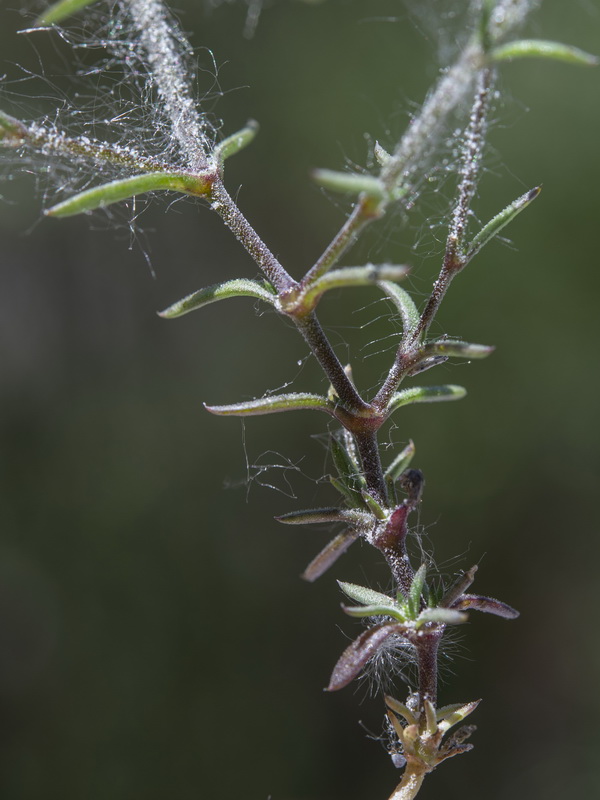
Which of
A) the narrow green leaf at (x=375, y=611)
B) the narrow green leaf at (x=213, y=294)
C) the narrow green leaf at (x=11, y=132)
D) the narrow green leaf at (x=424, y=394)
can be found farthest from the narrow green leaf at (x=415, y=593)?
the narrow green leaf at (x=11, y=132)

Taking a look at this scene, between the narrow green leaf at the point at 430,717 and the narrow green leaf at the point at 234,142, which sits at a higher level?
the narrow green leaf at the point at 234,142

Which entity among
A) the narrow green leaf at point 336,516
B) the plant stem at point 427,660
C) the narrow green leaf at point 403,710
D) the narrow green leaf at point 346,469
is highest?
the narrow green leaf at point 346,469

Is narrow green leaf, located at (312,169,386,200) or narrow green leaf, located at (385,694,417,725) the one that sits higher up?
narrow green leaf, located at (312,169,386,200)

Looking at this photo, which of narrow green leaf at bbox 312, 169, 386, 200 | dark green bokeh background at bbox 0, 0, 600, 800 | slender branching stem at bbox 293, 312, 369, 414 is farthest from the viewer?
dark green bokeh background at bbox 0, 0, 600, 800

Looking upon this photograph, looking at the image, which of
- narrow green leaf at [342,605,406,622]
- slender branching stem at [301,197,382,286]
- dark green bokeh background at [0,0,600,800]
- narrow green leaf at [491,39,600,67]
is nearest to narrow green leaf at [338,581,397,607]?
→ narrow green leaf at [342,605,406,622]

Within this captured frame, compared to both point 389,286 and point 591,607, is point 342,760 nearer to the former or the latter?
point 591,607

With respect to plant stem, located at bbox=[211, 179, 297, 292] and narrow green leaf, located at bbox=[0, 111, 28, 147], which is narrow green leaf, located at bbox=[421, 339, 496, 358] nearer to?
plant stem, located at bbox=[211, 179, 297, 292]

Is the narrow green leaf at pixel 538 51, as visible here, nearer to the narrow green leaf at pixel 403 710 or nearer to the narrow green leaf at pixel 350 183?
the narrow green leaf at pixel 350 183
